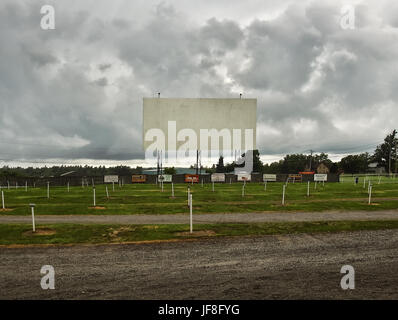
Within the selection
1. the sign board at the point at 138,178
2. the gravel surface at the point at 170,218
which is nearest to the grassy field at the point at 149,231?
the gravel surface at the point at 170,218

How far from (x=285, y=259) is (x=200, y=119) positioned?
2549 centimetres

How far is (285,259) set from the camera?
302 inches

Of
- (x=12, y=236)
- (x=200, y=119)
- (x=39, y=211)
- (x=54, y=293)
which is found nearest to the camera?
(x=54, y=293)

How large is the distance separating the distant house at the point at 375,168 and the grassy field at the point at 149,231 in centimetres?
13784

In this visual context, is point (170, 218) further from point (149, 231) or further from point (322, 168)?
point (322, 168)

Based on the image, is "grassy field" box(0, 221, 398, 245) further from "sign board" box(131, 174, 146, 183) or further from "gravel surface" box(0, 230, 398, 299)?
"sign board" box(131, 174, 146, 183)

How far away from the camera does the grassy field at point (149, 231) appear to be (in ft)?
33.5

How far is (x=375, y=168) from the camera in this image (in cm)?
13350

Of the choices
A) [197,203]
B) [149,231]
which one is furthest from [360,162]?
[149,231]

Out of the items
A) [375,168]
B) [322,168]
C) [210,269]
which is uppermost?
[322,168]

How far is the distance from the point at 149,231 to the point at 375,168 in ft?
516

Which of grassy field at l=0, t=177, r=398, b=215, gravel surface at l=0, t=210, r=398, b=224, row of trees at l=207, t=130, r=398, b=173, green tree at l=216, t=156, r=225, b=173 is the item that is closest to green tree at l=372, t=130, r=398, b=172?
row of trees at l=207, t=130, r=398, b=173
